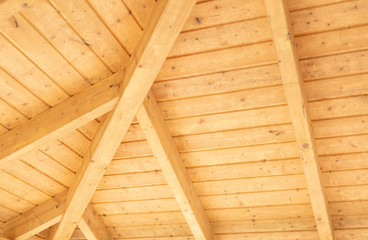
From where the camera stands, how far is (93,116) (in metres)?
2.43

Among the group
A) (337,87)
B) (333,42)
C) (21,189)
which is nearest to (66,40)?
(21,189)

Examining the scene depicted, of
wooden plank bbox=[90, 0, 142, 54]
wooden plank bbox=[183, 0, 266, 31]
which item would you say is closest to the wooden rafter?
wooden plank bbox=[90, 0, 142, 54]

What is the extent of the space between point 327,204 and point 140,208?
136cm

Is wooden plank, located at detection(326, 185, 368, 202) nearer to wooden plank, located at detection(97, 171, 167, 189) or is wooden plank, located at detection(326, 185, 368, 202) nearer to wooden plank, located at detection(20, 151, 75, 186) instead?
wooden plank, located at detection(97, 171, 167, 189)

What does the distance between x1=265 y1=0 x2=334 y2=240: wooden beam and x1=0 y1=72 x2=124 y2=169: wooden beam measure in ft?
2.85

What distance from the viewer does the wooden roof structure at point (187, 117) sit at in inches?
88.2

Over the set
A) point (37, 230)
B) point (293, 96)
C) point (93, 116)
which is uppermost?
point (293, 96)

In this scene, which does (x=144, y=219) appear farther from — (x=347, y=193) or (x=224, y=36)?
(x=224, y=36)

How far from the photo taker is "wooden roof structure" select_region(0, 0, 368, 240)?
2.24m

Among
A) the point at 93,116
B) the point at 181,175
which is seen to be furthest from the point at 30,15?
the point at 181,175

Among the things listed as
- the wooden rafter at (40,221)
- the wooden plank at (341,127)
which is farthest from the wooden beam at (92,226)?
the wooden plank at (341,127)

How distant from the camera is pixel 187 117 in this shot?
283cm

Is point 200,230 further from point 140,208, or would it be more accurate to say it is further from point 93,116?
point 93,116

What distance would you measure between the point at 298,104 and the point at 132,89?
0.86 m
